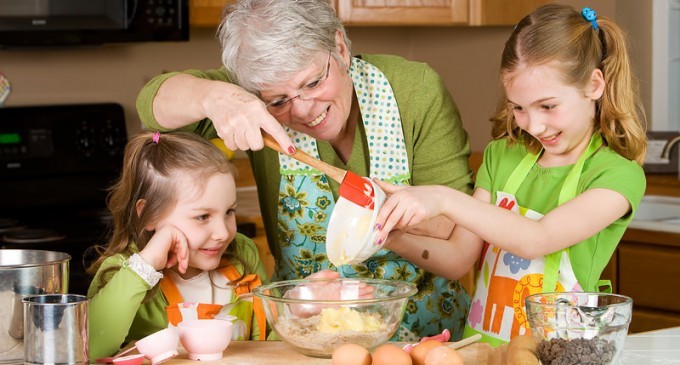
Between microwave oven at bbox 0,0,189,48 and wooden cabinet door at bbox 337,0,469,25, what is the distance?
55cm

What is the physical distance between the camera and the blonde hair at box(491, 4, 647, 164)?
1.93 m

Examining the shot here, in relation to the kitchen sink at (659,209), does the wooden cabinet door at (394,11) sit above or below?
above

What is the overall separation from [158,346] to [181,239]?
A: 369 millimetres

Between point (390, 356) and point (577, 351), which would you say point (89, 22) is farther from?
point (577, 351)

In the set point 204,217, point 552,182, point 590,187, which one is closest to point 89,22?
point 204,217

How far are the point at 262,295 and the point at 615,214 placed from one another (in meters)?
0.67

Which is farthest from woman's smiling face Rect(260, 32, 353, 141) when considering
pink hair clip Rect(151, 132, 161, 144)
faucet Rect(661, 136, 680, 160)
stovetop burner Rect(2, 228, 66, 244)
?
faucet Rect(661, 136, 680, 160)

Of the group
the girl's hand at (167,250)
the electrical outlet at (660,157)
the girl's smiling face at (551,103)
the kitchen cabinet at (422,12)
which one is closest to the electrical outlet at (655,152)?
the electrical outlet at (660,157)

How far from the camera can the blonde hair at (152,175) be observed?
6.45ft

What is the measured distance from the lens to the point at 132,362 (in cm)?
151

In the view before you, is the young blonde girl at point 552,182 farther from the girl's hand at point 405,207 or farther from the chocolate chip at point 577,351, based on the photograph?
the chocolate chip at point 577,351

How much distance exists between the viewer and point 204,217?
1947mm

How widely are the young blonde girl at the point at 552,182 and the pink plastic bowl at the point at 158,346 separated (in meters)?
0.44

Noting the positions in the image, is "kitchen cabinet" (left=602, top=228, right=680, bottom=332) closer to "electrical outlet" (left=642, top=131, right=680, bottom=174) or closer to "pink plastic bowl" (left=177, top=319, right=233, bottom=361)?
"electrical outlet" (left=642, top=131, right=680, bottom=174)
